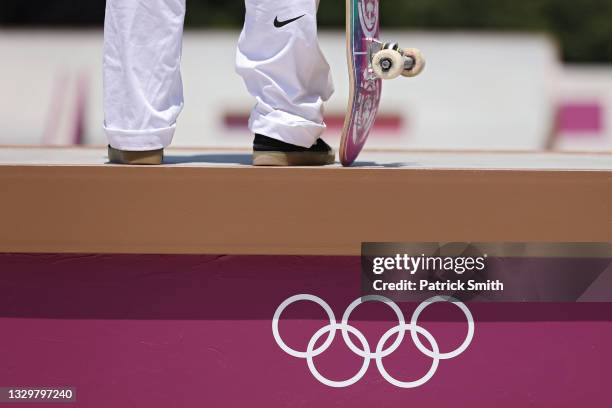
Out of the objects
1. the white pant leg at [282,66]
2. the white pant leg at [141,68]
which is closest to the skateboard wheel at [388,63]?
the white pant leg at [282,66]

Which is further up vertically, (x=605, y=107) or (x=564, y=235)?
(x=564, y=235)

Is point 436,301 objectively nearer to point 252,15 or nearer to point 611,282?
point 611,282

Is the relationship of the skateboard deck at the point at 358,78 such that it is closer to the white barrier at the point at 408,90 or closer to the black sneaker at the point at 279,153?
the black sneaker at the point at 279,153

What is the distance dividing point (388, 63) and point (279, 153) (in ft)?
1.22

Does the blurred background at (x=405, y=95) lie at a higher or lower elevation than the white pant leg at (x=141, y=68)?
lower

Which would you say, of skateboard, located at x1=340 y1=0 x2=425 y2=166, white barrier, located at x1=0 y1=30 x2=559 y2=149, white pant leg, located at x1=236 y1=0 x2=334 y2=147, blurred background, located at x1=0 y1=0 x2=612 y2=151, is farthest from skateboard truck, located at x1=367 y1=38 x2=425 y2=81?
white barrier, located at x1=0 y1=30 x2=559 y2=149

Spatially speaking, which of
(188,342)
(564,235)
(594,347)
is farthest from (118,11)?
(594,347)

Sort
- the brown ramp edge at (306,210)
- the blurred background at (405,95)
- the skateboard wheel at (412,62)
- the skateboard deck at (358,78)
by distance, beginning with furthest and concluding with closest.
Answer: the blurred background at (405,95) < the skateboard wheel at (412,62) < the skateboard deck at (358,78) < the brown ramp edge at (306,210)

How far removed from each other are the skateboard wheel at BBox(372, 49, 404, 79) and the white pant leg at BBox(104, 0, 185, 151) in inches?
20.9

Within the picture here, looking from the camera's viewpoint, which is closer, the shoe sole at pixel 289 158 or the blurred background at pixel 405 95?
the shoe sole at pixel 289 158

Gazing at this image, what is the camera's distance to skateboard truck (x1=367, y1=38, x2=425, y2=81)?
2674 mm

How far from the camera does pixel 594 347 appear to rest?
8.27 feet

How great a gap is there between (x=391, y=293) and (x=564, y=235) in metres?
0.44

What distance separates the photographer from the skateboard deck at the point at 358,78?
2.66m
